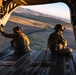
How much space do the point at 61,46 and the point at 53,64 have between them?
Result: 236 cm

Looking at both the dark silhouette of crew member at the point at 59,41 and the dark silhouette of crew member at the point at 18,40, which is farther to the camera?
the dark silhouette of crew member at the point at 18,40

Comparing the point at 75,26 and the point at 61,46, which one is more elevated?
the point at 75,26

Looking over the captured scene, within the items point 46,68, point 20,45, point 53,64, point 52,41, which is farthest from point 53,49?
point 46,68

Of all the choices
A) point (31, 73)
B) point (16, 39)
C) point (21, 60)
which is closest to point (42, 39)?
point (16, 39)

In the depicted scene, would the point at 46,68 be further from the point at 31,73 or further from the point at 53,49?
the point at 53,49

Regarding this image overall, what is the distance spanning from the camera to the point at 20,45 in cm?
1150

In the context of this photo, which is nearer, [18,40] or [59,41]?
[59,41]

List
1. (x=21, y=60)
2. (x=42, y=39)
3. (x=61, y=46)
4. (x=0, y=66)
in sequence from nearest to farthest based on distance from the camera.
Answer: (x=0, y=66) < (x=21, y=60) < (x=61, y=46) < (x=42, y=39)

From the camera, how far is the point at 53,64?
861 centimetres

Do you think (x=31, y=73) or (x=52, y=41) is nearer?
(x=31, y=73)

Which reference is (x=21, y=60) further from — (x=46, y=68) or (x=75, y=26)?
(x=75, y=26)

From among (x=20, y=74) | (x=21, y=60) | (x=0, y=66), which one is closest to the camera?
(x=20, y=74)

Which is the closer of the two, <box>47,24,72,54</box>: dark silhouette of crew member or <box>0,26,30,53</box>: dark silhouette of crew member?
<box>47,24,72,54</box>: dark silhouette of crew member

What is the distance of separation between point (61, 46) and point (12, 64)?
299 centimetres
